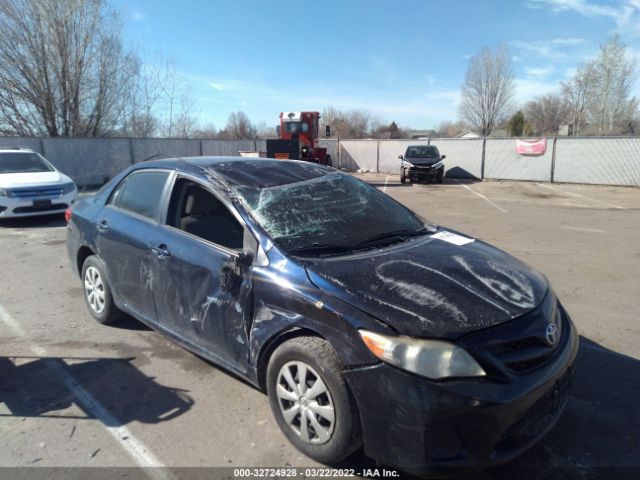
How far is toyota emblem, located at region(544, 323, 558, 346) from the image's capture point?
2409 millimetres

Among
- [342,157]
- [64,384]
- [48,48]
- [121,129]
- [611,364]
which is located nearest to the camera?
[64,384]

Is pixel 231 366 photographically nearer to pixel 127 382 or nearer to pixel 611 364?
pixel 127 382

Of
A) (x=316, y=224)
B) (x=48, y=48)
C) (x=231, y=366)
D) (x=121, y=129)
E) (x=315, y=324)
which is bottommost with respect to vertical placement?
(x=231, y=366)

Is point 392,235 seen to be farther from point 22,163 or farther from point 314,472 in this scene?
point 22,163

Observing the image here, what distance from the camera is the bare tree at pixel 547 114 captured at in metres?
61.0

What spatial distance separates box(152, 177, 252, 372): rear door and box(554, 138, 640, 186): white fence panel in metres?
21.5

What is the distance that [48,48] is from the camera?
71.1ft

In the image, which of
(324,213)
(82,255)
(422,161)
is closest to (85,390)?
(82,255)

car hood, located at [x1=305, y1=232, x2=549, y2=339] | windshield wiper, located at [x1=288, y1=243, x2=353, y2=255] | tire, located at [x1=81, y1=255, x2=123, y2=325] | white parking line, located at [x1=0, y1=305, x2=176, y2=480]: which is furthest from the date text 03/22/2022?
tire, located at [x1=81, y1=255, x2=123, y2=325]

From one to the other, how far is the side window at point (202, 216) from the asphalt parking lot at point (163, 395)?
43.6 inches

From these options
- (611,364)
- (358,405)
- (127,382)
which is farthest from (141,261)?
(611,364)

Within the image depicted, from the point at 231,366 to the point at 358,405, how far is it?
1068 mm

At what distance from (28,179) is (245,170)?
8544 millimetres

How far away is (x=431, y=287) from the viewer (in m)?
2.50
